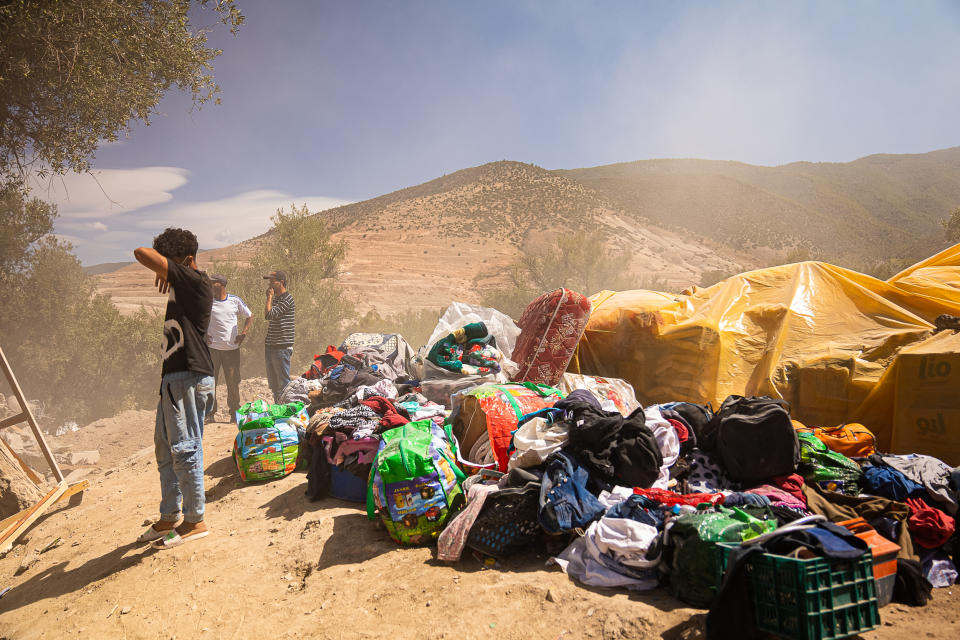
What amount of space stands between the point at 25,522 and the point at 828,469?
6.05 m

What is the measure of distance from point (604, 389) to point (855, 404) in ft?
6.65

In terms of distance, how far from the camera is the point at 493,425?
12.1 feet

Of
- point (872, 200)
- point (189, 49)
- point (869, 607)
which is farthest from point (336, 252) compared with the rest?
point (872, 200)

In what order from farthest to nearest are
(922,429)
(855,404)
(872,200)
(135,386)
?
(872,200)
(135,386)
(855,404)
(922,429)

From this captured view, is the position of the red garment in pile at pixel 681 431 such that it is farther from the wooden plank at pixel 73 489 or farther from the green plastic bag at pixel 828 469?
the wooden plank at pixel 73 489

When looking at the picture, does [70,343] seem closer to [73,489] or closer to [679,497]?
[73,489]

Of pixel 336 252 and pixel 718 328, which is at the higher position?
pixel 336 252

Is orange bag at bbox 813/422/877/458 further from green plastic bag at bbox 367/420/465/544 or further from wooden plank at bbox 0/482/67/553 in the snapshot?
wooden plank at bbox 0/482/67/553

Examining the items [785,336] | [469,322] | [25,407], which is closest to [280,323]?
[469,322]

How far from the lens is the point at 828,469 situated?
116 inches

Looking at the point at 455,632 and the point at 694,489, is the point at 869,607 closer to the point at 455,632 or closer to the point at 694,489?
the point at 694,489

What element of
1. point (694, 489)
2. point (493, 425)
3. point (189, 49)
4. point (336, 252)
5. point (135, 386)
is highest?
point (189, 49)

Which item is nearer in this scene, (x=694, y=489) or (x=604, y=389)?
(x=694, y=489)

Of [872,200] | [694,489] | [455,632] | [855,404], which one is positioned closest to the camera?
[455,632]
